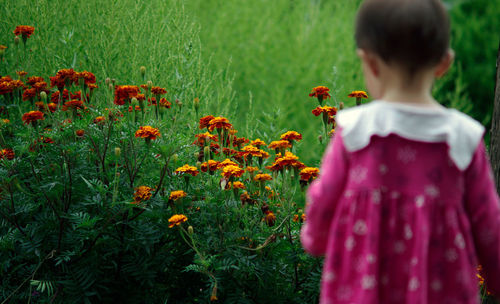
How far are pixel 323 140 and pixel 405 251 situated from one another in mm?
1564

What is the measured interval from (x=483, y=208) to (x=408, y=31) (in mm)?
487

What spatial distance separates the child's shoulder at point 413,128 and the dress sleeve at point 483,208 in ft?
0.18

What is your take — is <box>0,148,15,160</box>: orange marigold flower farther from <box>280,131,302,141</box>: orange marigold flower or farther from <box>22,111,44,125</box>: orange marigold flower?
<box>280,131,302,141</box>: orange marigold flower

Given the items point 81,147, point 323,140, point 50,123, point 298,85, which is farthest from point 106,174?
point 298,85

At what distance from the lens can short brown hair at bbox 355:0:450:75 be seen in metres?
1.52

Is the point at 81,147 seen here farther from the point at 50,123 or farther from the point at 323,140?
the point at 323,140

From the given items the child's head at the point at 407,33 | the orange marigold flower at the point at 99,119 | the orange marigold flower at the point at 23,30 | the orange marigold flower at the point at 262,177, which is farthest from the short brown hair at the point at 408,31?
the orange marigold flower at the point at 23,30

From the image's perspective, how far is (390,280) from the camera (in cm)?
157

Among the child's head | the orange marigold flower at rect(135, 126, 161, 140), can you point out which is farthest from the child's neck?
the orange marigold flower at rect(135, 126, 161, 140)

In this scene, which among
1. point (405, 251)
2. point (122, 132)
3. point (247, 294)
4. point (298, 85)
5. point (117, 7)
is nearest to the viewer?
point (405, 251)

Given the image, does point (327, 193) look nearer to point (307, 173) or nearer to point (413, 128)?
point (413, 128)

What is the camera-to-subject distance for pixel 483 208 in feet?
5.24

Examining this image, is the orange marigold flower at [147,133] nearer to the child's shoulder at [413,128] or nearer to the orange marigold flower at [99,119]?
the orange marigold flower at [99,119]

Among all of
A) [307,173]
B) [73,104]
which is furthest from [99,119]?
[307,173]
